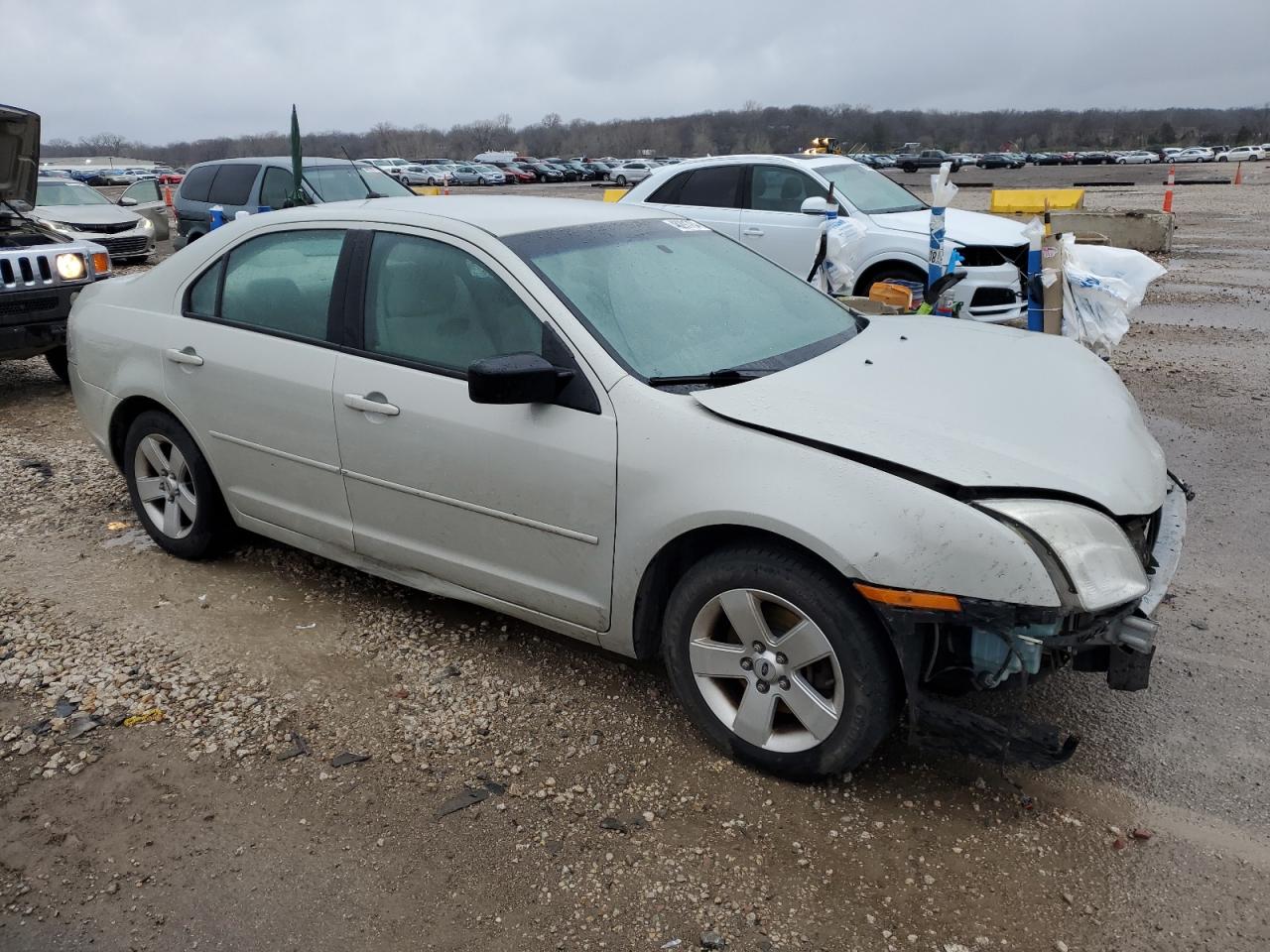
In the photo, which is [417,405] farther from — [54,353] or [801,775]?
[54,353]

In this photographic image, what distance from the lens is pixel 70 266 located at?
25.4ft

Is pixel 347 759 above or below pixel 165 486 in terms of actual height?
below

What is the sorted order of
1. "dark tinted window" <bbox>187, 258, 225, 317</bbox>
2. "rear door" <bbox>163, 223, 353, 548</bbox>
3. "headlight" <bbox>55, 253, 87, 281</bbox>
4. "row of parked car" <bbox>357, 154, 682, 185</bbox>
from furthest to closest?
"row of parked car" <bbox>357, 154, 682, 185</bbox> → "headlight" <bbox>55, 253, 87, 281</bbox> → "dark tinted window" <bbox>187, 258, 225, 317</bbox> → "rear door" <bbox>163, 223, 353, 548</bbox>

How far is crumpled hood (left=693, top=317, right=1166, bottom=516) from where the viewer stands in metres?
2.75

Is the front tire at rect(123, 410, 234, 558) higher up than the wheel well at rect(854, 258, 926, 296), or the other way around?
the wheel well at rect(854, 258, 926, 296)

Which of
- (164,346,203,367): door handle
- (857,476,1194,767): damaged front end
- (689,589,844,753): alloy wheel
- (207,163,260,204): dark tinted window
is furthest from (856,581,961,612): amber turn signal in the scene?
(207,163,260,204): dark tinted window

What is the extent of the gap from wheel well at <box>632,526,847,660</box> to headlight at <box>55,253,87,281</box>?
6.56 m

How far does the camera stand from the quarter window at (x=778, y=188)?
9.32 metres

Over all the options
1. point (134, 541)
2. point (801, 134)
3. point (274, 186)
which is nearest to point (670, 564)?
point (134, 541)

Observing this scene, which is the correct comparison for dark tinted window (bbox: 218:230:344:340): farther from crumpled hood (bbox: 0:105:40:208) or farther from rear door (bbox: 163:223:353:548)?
crumpled hood (bbox: 0:105:40:208)

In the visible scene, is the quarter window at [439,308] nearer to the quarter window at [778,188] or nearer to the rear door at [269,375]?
the rear door at [269,375]

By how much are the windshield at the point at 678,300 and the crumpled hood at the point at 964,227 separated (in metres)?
4.92

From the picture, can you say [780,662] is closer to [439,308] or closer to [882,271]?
[439,308]

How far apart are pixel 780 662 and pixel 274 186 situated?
11.3 meters
